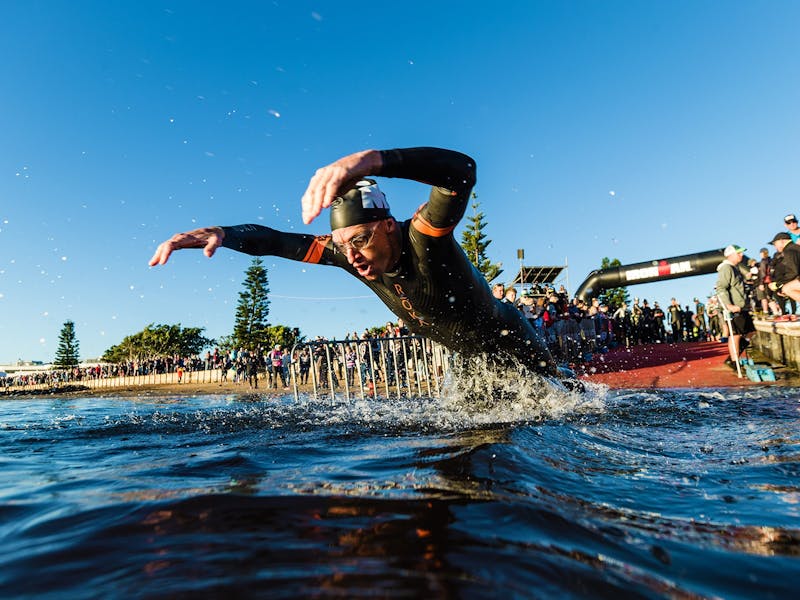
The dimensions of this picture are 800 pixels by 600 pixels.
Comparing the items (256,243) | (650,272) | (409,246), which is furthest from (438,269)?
(650,272)

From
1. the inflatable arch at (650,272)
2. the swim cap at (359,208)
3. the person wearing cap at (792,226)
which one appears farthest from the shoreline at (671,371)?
the inflatable arch at (650,272)

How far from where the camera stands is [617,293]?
55281 millimetres

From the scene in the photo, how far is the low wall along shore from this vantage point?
28.2 ft

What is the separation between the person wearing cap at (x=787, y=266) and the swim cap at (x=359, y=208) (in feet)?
26.7

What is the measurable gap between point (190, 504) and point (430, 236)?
220cm

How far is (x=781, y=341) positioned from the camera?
9.62 meters

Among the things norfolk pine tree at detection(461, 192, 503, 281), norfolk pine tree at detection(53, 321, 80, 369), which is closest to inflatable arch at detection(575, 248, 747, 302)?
norfolk pine tree at detection(461, 192, 503, 281)

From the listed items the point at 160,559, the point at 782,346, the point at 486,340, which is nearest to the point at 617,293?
the point at 782,346

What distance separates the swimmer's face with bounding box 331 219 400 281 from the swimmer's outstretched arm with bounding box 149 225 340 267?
0.48 m

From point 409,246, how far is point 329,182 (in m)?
1.33

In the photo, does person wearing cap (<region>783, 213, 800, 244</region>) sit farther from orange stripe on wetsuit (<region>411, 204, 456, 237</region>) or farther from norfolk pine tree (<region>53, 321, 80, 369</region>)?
norfolk pine tree (<region>53, 321, 80, 369</region>)

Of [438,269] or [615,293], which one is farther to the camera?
[615,293]

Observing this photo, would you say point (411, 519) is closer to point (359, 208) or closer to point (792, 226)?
point (359, 208)

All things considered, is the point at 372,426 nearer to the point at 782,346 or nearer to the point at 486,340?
the point at 486,340
